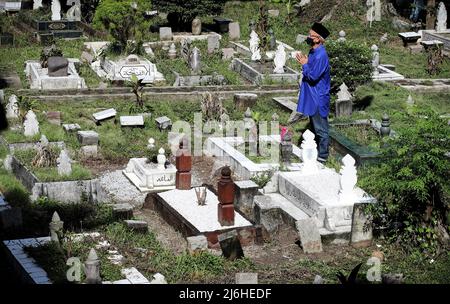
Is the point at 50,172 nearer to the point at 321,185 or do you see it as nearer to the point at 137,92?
the point at 321,185

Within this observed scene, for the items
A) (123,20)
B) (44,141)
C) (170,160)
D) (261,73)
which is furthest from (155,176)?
(123,20)

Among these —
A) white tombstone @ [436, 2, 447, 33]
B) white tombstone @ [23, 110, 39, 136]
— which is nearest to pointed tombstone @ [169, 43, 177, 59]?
white tombstone @ [436, 2, 447, 33]

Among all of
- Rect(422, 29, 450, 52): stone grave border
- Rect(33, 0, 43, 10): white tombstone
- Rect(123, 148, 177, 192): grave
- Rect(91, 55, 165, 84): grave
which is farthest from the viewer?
Rect(33, 0, 43, 10): white tombstone

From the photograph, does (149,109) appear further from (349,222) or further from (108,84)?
(349,222)

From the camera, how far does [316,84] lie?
19297mm

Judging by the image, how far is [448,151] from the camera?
1517cm

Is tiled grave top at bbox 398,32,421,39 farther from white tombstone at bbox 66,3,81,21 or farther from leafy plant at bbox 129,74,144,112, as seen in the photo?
leafy plant at bbox 129,74,144,112

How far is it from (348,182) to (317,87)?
3.37 metres

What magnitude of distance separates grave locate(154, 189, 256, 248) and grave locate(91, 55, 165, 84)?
854 centimetres

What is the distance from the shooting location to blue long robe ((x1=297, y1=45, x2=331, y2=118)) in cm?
1909

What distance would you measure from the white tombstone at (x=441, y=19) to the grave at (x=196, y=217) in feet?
54.0

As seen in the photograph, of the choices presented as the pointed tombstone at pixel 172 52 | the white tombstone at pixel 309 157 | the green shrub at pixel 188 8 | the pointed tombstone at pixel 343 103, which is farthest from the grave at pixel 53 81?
the white tombstone at pixel 309 157

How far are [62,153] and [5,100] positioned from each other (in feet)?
19.5
